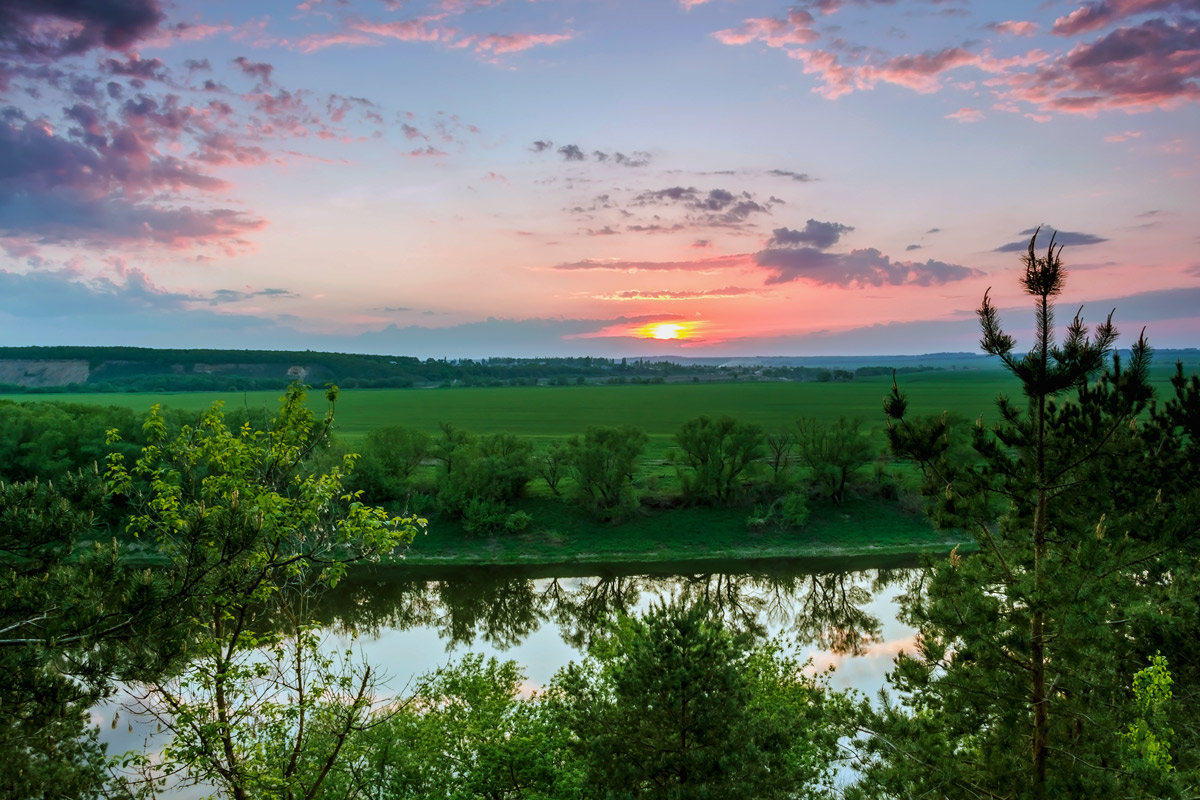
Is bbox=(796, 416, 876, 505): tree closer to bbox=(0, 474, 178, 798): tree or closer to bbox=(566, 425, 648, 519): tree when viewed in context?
bbox=(566, 425, 648, 519): tree

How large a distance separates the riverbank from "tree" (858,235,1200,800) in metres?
32.2

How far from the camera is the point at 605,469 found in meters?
45.4

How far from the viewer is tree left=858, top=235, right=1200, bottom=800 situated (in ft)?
26.8

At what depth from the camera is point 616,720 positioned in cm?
1067

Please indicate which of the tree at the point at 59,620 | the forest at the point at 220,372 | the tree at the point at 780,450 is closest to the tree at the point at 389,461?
the tree at the point at 780,450

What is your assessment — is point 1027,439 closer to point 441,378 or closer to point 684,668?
point 684,668

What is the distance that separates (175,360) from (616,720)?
7168 inches

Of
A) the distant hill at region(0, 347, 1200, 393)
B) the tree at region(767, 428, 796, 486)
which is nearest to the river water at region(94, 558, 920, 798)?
the tree at region(767, 428, 796, 486)

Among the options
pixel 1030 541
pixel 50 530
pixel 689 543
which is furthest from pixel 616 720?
pixel 689 543

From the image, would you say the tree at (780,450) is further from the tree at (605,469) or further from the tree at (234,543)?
the tree at (234,543)

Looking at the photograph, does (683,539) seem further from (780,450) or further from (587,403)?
(587,403)

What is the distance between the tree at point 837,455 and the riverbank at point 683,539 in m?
1.65

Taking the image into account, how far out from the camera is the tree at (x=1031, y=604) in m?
8.16

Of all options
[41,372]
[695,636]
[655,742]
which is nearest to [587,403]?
[41,372]
